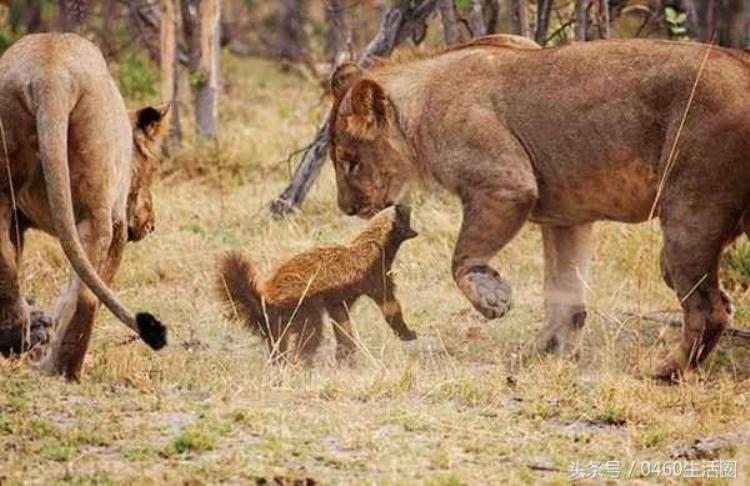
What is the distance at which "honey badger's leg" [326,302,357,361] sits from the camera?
779cm

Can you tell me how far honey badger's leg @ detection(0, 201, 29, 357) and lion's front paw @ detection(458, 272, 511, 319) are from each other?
1.83m

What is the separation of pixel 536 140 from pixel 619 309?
1578 millimetres

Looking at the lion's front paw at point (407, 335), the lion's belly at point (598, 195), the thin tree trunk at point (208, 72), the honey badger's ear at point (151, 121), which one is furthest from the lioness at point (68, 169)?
the thin tree trunk at point (208, 72)

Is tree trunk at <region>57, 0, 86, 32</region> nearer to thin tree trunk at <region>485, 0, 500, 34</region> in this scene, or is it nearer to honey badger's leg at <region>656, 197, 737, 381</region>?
thin tree trunk at <region>485, 0, 500, 34</region>

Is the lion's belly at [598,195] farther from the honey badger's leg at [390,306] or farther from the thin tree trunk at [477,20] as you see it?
the thin tree trunk at [477,20]

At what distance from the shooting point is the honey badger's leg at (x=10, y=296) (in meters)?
6.96

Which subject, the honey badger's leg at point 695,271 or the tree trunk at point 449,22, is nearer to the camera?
the honey badger's leg at point 695,271


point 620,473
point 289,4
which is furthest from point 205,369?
point 289,4

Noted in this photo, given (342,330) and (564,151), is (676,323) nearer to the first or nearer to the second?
(564,151)

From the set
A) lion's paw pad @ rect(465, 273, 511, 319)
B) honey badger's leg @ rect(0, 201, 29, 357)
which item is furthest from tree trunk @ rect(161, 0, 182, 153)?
lion's paw pad @ rect(465, 273, 511, 319)

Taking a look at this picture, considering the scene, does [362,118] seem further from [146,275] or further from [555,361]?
[146,275]

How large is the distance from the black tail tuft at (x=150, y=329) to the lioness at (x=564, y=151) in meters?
1.59

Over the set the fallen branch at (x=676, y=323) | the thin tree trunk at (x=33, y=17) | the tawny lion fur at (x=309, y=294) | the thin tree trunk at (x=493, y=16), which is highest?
the thin tree trunk at (x=493, y=16)

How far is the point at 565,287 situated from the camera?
7992mm
